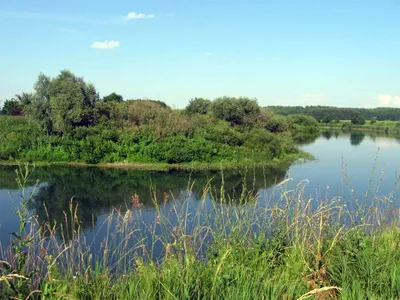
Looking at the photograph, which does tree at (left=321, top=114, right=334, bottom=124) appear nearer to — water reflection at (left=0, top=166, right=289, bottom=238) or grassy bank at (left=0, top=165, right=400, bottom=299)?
water reflection at (left=0, top=166, right=289, bottom=238)

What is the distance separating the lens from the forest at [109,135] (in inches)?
885

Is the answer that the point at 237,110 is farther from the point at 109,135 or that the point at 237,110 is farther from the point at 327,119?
the point at 327,119

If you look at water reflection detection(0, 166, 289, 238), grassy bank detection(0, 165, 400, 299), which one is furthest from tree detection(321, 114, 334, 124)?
grassy bank detection(0, 165, 400, 299)

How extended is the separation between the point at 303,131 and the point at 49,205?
44.0 meters

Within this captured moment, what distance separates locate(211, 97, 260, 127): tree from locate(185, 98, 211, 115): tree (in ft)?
10.2

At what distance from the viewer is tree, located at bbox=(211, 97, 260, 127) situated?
Result: 3045cm

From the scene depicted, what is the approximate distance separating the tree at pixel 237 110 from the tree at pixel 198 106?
10.2ft

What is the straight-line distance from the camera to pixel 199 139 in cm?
2441

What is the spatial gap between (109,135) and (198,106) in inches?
536

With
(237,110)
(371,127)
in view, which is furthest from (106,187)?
(371,127)

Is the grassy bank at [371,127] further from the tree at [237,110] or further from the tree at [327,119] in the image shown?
the tree at [237,110]

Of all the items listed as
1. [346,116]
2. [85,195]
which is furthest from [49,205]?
[346,116]

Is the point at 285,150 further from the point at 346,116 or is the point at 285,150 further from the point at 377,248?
the point at 346,116

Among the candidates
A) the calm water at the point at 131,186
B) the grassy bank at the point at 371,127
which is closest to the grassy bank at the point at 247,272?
the calm water at the point at 131,186
